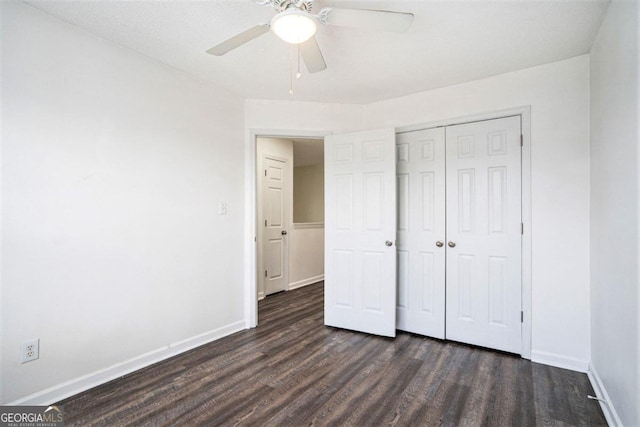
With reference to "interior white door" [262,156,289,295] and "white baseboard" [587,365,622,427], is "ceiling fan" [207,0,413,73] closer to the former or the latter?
"white baseboard" [587,365,622,427]

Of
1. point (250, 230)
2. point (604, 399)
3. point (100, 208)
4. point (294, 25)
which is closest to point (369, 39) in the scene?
point (294, 25)

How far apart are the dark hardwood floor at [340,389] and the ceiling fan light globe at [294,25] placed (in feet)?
6.74

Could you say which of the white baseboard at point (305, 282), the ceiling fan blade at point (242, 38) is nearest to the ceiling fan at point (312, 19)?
A: the ceiling fan blade at point (242, 38)

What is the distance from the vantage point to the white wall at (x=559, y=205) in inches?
92.9

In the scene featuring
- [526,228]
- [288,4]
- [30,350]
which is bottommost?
[30,350]

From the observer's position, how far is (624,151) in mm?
1578

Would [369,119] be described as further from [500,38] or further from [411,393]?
[411,393]

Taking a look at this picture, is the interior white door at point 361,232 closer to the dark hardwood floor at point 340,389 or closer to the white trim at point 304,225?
the dark hardwood floor at point 340,389

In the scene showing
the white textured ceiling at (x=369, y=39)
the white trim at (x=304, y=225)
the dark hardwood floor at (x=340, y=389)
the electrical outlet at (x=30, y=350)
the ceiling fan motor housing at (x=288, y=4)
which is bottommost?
the dark hardwood floor at (x=340, y=389)

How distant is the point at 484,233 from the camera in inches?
109

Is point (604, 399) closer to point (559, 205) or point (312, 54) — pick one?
point (559, 205)

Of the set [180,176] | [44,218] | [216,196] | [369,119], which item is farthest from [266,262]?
[44,218]

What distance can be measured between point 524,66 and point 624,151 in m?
1.30

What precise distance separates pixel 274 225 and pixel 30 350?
10.2ft
